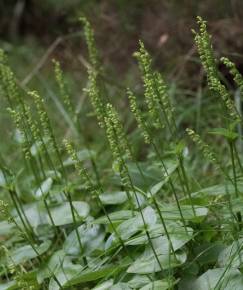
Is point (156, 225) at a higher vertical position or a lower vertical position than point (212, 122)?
higher

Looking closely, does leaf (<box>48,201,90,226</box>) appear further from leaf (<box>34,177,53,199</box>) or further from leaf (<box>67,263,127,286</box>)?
leaf (<box>67,263,127,286</box>)

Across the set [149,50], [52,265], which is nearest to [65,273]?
[52,265]

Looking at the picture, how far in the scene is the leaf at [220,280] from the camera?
1238 mm

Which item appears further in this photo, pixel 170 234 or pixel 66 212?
pixel 66 212

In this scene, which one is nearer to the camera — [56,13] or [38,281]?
[38,281]

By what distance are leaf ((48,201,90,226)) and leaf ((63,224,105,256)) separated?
36 mm

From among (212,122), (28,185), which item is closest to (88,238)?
(28,185)

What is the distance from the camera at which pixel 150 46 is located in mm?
3166

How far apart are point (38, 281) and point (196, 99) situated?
132cm

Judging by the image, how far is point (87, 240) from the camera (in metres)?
1.58

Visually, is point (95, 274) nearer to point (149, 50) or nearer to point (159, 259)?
point (159, 259)

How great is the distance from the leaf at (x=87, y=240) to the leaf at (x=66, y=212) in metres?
0.04

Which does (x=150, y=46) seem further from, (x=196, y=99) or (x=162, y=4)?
(x=196, y=99)

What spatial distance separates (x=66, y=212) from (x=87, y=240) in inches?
5.9
